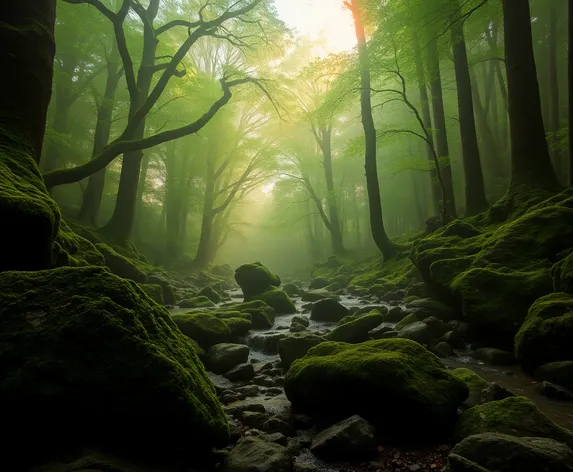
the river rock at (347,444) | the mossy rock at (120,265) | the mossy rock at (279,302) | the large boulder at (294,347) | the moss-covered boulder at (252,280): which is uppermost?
the mossy rock at (120,265)

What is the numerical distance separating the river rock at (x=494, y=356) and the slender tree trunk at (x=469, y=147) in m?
7.25

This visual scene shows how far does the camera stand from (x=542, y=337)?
3.39 metres

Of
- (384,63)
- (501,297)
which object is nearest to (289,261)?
(384,63)

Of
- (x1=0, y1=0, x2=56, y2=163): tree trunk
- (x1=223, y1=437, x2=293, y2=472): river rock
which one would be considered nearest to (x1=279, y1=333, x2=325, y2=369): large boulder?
(x1=223, y1=437, x2=293, y2=472): river rock

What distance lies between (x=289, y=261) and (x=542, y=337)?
159 feet

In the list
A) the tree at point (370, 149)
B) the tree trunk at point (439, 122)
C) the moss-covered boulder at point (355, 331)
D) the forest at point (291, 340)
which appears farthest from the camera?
the tree at point (370, 149)

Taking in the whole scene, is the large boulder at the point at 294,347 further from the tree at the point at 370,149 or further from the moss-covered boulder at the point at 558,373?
the tree at the point at 370,149

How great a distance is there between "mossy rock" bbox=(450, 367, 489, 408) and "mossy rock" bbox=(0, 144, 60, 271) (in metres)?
4.11

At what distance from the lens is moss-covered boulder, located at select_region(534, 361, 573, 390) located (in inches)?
120

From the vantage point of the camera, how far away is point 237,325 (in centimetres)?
614

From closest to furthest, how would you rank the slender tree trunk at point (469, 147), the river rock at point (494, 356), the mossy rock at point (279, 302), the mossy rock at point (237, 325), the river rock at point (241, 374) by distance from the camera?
the river rock at point (494, 356)
the river rock at point (241, 374)
the mossy rock at point (237, 325)
the mossy rock at point (279, 302)
the slender tree trunk at point (469, 147)

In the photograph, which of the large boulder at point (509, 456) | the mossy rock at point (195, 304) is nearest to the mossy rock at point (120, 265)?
the mossy rock at point (195, 304)

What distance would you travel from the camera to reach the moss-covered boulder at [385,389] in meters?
2.48

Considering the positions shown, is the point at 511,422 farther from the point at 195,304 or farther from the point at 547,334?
the point at 195,304
